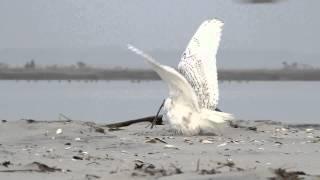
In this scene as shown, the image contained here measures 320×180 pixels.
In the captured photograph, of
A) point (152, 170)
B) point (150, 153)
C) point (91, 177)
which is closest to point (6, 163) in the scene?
point (91, 177)

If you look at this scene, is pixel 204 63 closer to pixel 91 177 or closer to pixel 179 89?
pixel 179 89

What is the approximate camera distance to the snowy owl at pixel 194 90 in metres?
6.90

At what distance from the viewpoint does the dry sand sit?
4.31 m

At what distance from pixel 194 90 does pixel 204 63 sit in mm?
326

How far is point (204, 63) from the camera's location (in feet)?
24.0

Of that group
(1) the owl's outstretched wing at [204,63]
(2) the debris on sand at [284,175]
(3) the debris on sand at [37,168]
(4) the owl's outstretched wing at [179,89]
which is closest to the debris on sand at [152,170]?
(3) the debris on sand at [37,168]

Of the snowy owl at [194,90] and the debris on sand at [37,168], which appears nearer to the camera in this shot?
the debris on sand at [37,168]

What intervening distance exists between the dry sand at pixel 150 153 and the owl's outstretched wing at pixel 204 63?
0.38 meters

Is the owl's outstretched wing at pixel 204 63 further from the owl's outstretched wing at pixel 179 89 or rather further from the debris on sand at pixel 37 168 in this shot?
the debris on sand at pixel 37 168

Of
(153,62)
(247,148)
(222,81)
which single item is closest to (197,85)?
(153,62)

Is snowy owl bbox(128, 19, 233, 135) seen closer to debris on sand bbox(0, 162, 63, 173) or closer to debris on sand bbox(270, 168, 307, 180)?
debris on sand bbox(0, 162, 63, 173)

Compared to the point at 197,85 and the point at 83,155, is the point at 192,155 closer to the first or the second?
the point at 83,155

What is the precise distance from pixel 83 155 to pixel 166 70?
1.69 meters

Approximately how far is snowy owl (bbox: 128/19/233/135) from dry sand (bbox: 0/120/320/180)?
0.47ft
